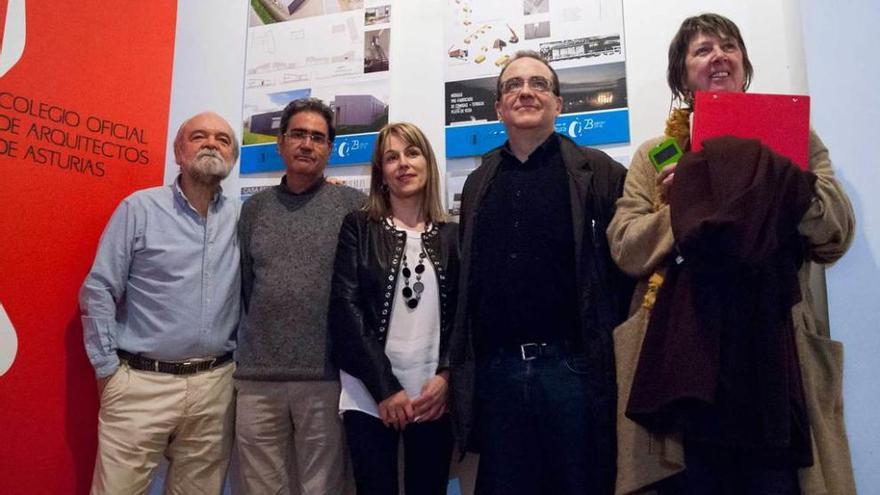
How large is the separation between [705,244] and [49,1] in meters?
2.82

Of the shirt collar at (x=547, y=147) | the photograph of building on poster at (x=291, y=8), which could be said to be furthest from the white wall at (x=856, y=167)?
the photograph of building on poster at (x=291, y=8)

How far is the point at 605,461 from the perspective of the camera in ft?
5.94

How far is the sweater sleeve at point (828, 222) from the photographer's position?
5.16 feet

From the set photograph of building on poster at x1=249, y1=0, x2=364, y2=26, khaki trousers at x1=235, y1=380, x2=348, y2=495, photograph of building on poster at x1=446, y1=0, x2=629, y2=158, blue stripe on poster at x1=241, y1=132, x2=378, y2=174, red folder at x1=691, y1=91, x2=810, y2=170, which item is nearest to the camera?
red folder at x1=691, y1=91, x2=810, y2=170

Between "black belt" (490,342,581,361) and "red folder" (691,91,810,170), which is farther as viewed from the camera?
"black belt" (490,342,581,361)

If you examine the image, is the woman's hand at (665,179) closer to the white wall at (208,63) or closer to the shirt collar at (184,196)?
the shirt collar at (184,196)

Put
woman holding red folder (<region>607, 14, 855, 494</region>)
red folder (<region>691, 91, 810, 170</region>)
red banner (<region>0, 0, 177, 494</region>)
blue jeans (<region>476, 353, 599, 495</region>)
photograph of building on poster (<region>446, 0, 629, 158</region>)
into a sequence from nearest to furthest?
woman holding red folder (<region>607, 14, 855, 494</region>) < red folder (<region>691, 91, 810, 170</region>) < blue jeans (<region>476, 353, 599, 495</region>) < red banner (<region>0, 0, 177, 494</region>) < photograph of building on poster (<region>446, 0, 629, 158</region>)

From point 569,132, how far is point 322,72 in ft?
4.10

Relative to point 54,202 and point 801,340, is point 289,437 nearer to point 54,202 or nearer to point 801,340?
point 54,202

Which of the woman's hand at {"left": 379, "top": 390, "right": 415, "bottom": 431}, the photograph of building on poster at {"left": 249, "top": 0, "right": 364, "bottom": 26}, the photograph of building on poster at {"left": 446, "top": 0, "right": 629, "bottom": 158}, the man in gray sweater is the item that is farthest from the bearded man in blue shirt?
the photograph of building on poster at {"left": 446, "top": 0, "right": 629, "bottom": 158}

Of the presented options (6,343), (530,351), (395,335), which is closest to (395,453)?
(395,335)

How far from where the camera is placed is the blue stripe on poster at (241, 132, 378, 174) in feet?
9.75

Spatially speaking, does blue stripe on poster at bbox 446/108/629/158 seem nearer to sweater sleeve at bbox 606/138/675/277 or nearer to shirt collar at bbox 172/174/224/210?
sweater sleeve at bbox 606/138/675/277

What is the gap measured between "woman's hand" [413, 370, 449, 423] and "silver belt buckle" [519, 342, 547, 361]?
13.0 inches
